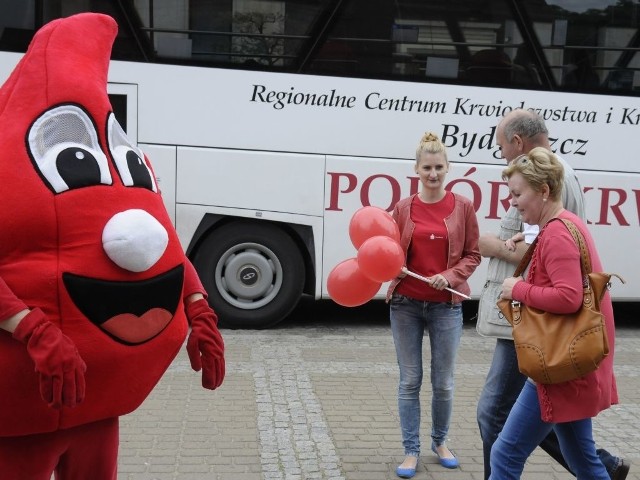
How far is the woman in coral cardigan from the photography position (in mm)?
3324

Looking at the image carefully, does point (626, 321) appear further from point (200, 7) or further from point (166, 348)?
point (166, 348)

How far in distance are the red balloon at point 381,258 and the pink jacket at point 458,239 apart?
24 centimetres

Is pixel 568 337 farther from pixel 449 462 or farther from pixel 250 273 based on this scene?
pixel 250 273

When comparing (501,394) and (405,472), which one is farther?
(405,472)

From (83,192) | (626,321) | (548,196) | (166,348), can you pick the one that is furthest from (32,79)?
(626,321)

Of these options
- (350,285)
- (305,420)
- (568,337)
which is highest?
(568,337)

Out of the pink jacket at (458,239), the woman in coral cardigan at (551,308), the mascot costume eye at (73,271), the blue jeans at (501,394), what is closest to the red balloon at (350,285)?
the pink jacket at (458,239)

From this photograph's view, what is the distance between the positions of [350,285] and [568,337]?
158cm

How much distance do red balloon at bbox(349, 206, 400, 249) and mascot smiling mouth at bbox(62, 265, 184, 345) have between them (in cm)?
169

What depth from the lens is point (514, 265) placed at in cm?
402

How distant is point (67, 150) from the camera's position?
2.89m

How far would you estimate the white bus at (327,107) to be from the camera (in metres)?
7.97

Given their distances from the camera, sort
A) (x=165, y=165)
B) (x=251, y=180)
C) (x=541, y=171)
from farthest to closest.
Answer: (x=251, y=180), (x=165, y=165), (x=541, y=171)

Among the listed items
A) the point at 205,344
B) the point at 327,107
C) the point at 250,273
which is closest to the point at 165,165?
the point at 250,273
